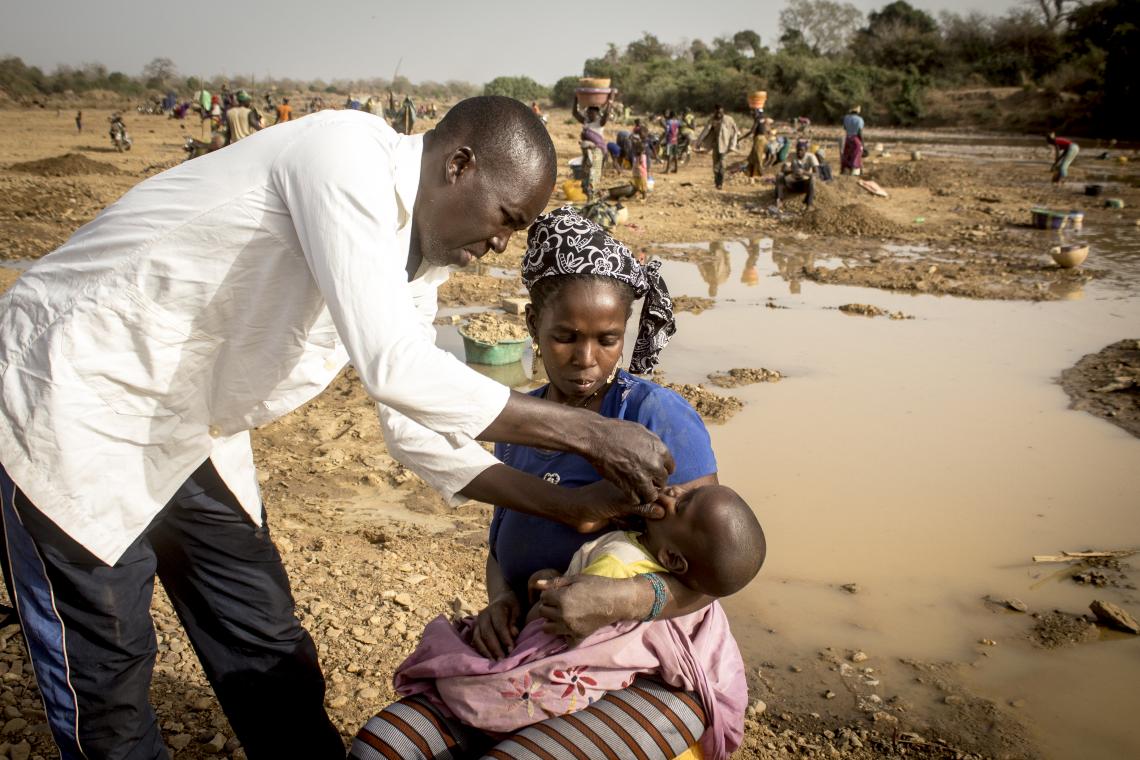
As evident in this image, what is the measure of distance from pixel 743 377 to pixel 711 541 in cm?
566

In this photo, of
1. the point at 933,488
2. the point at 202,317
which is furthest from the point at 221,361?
the point at 933,488

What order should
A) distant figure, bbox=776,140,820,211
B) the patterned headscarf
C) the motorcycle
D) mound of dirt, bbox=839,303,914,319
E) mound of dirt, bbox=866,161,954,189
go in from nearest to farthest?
the patterned headscarf → mound of dirt, bbox=839,303,914,319 → distant figure, bbox=776,140,820,211 → mound of dirt, bbox=866,161,954,189 → the motorcycle

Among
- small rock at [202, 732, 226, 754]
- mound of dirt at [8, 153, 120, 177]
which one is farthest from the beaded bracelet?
mound of dirt at [8, 153, 120, 177]

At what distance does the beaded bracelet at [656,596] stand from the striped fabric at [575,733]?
14 cm

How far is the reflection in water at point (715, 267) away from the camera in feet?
36.1

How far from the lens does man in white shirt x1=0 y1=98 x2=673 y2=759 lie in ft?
5.02

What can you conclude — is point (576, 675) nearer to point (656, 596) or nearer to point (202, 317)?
point (656, 596)

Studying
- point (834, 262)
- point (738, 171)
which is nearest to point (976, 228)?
point (834, 262)

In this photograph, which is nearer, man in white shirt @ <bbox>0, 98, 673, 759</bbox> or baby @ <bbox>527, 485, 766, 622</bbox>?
man in white shirt @ <bbox>0, 98, 673, 759</bbox>

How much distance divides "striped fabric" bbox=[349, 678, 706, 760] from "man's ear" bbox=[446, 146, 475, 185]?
3.61 ft

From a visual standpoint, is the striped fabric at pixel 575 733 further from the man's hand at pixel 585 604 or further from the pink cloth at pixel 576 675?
the man's hand at pixel 585 604

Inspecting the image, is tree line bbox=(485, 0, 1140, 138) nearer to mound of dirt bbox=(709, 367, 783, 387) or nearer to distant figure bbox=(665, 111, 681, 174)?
distant figure bbox=(665, 111, 681, 174)

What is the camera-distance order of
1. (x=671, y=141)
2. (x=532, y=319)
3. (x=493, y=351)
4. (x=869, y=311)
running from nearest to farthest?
(x=532, y=319) < (x=493, y=351) < (x=869, y=311) < (x=671, y=141)

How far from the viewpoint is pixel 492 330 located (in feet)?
24.1
